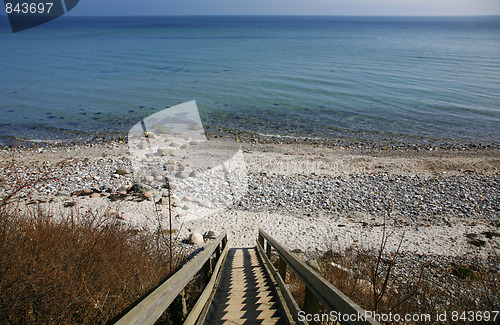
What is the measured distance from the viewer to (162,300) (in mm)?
2197

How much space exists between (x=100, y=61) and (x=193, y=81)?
22433 millimetres

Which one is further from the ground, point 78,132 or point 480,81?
point 78,132

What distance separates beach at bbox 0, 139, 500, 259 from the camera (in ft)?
32.8

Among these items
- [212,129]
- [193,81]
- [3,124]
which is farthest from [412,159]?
[3,124]

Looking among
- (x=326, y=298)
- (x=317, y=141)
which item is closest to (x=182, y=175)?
(x=317, y=141)

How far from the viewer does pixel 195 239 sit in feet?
30.9

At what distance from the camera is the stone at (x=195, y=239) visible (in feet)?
30.7

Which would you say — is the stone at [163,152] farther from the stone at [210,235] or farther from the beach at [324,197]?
the stone at [210,235]

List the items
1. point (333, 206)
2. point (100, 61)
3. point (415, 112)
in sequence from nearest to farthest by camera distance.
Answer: point (333, 206) < point (415, 112) < point (100, 61)

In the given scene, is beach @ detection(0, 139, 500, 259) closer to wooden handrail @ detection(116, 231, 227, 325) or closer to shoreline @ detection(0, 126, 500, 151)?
shoreline @ detection(0, 126, 500, 151)

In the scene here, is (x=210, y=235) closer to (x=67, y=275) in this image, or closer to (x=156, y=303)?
(x=67, y=275)

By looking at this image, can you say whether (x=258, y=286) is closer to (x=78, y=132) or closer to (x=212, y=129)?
(x=212, y=129)

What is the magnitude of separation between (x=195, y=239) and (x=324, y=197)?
20.4 ft

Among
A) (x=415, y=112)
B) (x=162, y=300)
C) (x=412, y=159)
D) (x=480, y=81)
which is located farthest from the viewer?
(x=480, y=81)
